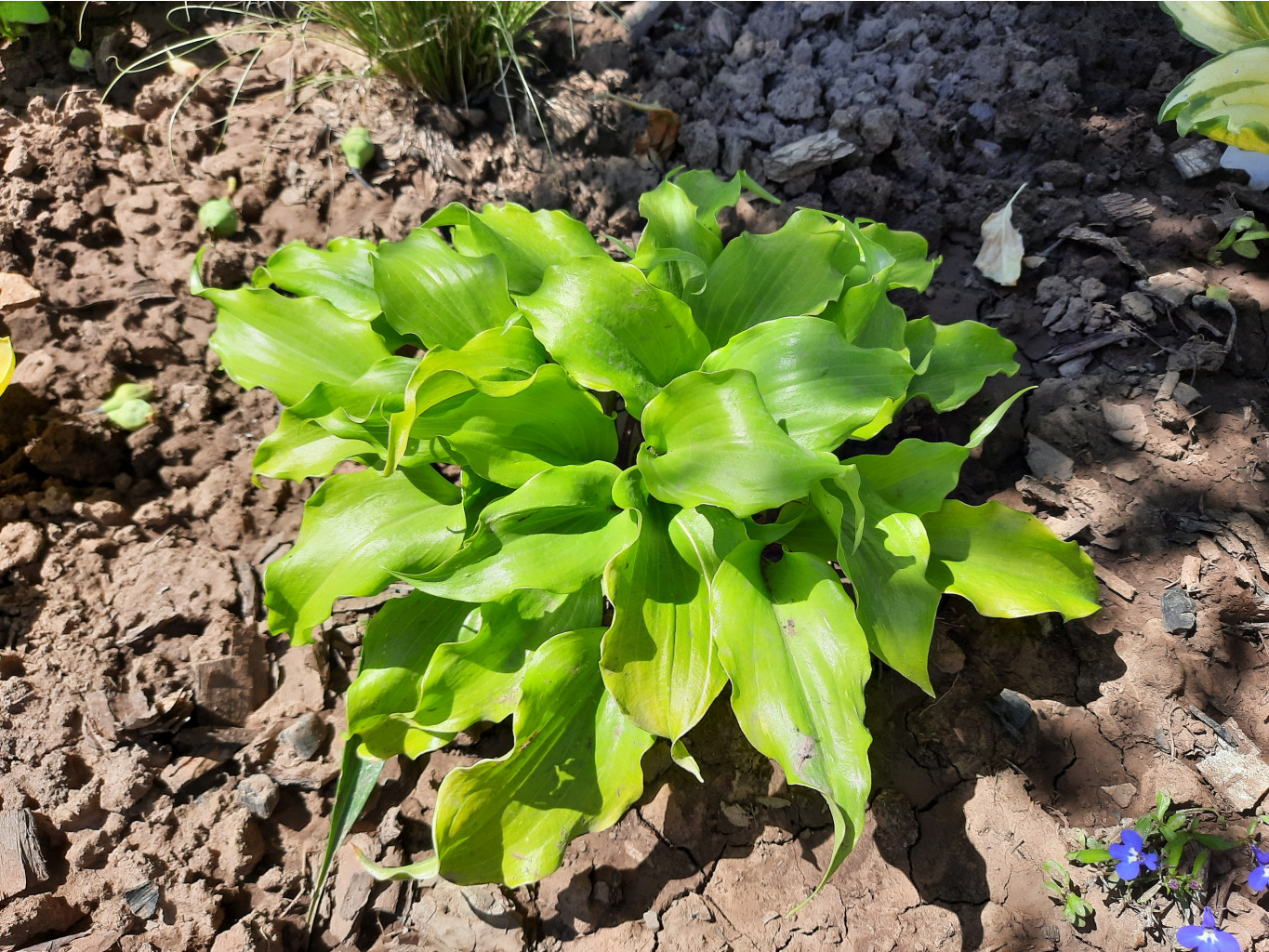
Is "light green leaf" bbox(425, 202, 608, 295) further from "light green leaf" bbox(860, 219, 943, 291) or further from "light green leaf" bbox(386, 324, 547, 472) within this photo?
"light green leaf" bbox(860, 219, 943, 291)

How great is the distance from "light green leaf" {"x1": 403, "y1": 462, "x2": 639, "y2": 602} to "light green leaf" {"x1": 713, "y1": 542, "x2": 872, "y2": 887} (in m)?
0.25

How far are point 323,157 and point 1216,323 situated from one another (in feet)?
9.43

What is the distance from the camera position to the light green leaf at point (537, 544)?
1297 millimetres

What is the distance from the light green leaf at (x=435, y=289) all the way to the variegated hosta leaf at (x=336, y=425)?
11 cm

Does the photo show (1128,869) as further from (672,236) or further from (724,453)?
(672,236)

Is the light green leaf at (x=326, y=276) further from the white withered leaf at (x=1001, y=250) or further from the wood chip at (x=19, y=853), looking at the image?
the white withered leaf at (x=1001, y=250)

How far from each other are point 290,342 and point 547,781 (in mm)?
1196

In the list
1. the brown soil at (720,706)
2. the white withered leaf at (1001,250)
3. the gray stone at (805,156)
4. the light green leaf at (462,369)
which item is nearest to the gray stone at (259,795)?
the brown soil at (720,706)

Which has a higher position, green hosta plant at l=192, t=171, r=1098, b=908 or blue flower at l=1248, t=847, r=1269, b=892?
green hosta plant at l=192, t=171, r=1098, b=908

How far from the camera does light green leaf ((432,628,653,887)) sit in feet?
4.24

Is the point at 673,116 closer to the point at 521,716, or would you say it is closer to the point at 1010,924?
the point at 521,716

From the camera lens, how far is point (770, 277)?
1.68 meters

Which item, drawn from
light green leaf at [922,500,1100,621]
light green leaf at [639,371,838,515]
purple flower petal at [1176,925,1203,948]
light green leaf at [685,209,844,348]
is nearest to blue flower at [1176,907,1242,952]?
purple flower petal at [1176,925,1203,948]

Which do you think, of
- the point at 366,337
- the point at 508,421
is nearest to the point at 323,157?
the point at 366,337
